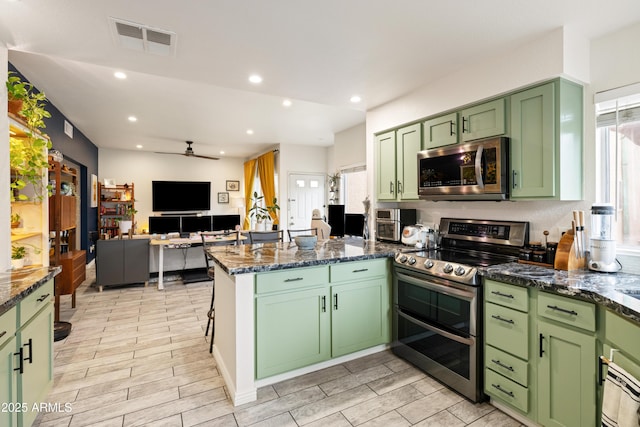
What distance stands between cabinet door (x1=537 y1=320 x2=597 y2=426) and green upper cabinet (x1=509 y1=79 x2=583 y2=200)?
93cm

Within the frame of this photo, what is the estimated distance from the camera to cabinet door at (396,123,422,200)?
3.09 metres

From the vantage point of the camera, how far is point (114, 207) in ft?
24.7

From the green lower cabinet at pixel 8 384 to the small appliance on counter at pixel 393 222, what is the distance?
295 centimetres

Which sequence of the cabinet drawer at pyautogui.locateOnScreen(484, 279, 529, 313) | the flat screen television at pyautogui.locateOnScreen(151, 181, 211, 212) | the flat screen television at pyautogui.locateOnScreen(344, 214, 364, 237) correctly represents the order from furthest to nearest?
1. the flat screen television at pyautogui.locateOnScreen(151, 181, 211, 212)
2. the flat screen television at pyautogui.locateOnScreen(344, 214, 364, 237)
3. the cabinet drawer at pyautogui.locateOnScreen(484, 279, 529, 313)

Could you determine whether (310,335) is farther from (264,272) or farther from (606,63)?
(606,63)

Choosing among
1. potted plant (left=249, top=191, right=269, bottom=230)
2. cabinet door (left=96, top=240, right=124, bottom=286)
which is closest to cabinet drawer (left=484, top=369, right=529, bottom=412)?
cabinet door (left=96, top=240, right=124, bottom=286)

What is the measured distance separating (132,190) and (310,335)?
6.99 m

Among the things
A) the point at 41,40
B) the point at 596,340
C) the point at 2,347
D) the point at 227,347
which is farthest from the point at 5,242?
the point at 596,340

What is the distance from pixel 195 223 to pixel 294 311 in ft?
17.9

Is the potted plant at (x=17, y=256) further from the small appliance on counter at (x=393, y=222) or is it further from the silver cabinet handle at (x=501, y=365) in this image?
the silver cabinet handle at (x=501, y=365)

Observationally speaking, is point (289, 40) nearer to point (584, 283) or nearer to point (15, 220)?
point (584, 283)

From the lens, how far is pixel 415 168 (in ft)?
10.2

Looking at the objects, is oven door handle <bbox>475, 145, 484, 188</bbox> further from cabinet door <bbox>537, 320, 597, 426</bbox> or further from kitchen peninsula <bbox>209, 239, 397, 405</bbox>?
cabinet door <bbox>537, 320, 597, 426</bbox>

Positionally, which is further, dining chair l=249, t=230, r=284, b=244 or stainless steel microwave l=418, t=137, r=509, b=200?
dining chair l=249, t=230, r=284, b=244
